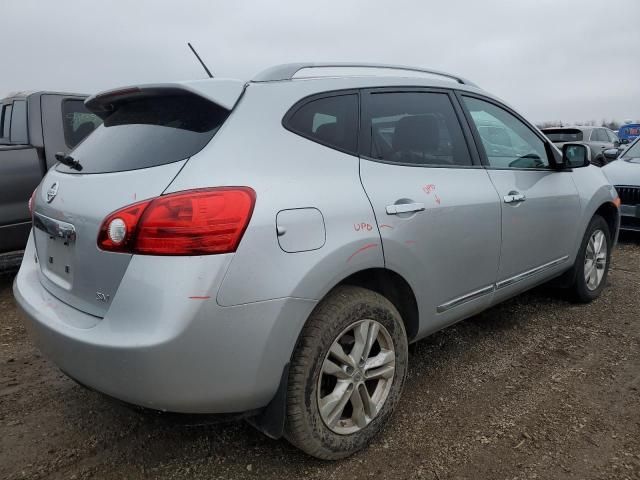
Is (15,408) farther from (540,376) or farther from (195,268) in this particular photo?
(540,376)

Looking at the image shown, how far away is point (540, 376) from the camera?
2920 mm

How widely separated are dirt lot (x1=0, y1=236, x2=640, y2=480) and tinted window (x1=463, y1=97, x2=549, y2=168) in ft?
4.02

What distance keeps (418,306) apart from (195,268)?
1.19 m

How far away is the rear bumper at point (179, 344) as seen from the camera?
1.65 m

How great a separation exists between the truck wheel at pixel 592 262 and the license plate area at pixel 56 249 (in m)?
3.49

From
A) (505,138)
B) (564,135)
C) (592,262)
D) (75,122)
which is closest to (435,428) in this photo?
(505,138)

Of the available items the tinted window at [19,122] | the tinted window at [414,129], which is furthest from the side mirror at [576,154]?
the tinted window at [19,122]

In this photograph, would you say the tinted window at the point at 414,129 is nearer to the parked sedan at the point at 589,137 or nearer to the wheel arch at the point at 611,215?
the wheel arch at the point at 611,215

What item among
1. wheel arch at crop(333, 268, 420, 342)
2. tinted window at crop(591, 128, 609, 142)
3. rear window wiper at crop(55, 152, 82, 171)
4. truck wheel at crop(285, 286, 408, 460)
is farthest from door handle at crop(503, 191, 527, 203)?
tinted window at crop(591, 128, 609, 142)

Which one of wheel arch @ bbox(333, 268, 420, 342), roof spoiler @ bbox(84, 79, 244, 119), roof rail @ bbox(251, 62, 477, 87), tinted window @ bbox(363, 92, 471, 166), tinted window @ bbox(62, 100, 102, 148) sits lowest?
wheel arch @ bbox(333, 268, 420, 342)

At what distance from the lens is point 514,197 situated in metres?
2.97

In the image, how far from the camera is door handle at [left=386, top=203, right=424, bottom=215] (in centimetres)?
221

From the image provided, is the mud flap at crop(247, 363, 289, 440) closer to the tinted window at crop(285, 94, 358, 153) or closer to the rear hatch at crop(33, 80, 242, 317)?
the rear hatch at crop(33, 80, 242, 317)

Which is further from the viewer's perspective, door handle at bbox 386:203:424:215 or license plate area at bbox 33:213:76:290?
door handle at bbox 386:203:424:215
